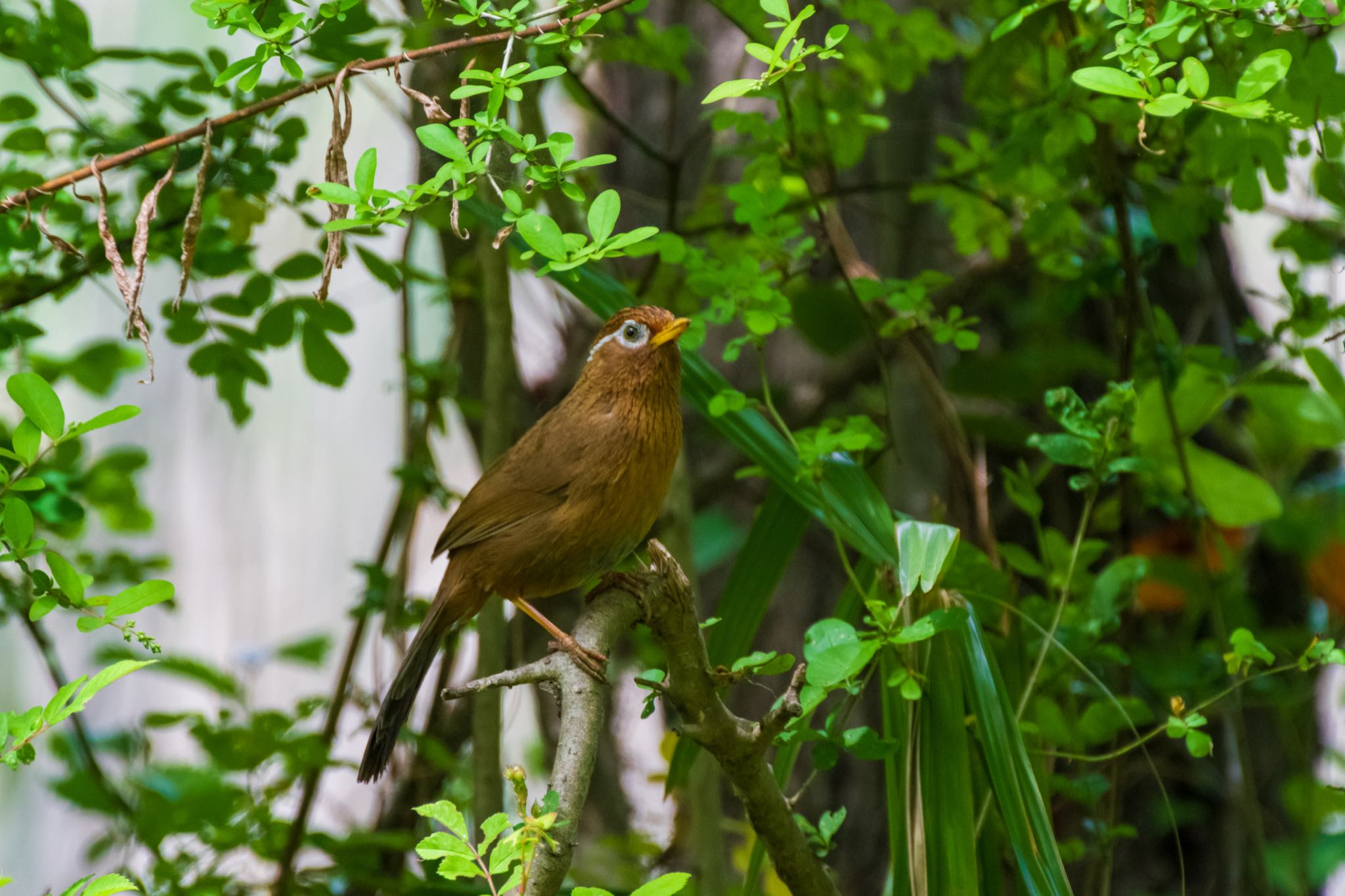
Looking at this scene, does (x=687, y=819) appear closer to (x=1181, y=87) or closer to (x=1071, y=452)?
(x=1071, y=452)

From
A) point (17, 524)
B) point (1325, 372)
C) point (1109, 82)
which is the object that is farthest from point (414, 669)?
point (1325, 372)

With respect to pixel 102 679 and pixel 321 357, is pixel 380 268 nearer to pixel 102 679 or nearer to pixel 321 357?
pixel 321 357

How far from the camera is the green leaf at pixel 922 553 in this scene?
5.47 feet

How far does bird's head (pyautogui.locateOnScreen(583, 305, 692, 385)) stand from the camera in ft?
7.05

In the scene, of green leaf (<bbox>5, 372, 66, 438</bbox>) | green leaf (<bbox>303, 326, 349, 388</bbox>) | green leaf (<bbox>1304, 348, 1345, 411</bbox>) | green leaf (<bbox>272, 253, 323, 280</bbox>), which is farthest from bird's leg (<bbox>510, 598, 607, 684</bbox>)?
green leaf (<bbox>1304, 348, 1345, 411</bbox>)

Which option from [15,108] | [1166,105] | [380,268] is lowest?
[380,268]

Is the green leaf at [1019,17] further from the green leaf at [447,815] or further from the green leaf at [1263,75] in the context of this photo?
the green leaf at [447,815]

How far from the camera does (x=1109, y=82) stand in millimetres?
1416

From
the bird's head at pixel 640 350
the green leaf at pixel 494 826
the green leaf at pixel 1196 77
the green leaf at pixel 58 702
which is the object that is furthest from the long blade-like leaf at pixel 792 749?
the green leaf at pixel 58 702

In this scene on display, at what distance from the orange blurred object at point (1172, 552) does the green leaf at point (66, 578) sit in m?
2.77

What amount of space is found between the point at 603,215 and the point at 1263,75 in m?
0.88

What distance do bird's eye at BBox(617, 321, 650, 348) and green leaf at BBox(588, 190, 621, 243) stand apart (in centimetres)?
73

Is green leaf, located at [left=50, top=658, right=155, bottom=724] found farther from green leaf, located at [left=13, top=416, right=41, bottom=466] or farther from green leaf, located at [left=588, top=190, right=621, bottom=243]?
green leaf, located at [left=588, top=190, right=621, bottom=243]

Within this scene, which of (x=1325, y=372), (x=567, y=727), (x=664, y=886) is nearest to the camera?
(x=664, y=886)
